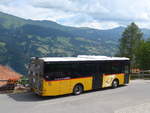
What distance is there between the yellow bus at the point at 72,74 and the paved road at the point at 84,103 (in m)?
0.59

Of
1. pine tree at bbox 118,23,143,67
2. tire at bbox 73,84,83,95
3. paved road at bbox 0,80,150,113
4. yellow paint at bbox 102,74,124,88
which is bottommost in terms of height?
paved road at bbox 0,80,150,113

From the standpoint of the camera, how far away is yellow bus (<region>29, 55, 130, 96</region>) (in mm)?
13938

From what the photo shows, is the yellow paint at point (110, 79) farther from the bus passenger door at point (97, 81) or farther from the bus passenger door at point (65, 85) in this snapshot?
the bus passenger door at point (65, 85)

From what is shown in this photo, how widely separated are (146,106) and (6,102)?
7.90 meters

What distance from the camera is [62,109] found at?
11.8 m

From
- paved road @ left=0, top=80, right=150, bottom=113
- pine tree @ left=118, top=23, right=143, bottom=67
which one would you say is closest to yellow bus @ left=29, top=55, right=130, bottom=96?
paved road @ left=0, top=80, right=150, bottom=113

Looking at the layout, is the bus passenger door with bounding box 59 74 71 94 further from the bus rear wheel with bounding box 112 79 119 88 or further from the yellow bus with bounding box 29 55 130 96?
the bus rear wheel with bounding box 112 79 119 88

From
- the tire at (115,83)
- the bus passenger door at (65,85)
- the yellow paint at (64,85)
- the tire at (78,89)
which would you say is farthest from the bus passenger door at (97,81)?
the bus passenger door at (65,85)

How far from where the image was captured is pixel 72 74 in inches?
599

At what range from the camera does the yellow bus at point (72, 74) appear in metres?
13.9

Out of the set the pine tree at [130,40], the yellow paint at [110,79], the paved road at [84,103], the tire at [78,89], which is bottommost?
the paved road at [84,103]

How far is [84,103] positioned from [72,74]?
265 centimetres

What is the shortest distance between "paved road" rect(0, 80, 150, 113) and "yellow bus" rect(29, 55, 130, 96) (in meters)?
0.59

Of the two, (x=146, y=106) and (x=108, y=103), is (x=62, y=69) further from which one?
(x=146, y=106)
